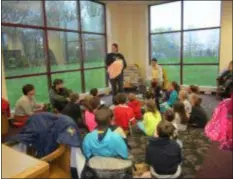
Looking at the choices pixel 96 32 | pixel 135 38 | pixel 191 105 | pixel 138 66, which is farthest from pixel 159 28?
pixel 191 105

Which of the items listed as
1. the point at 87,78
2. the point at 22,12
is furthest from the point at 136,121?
the point at 22,12

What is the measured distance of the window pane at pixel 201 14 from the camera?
6.07 m

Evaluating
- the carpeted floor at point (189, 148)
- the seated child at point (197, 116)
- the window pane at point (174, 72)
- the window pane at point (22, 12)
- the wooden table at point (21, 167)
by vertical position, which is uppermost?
the window pane at point (22, 12)

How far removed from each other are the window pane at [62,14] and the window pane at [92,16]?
0.29 metres

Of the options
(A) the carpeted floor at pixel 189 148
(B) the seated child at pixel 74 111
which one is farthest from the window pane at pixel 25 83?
(B) the seated child at pixel 74 111

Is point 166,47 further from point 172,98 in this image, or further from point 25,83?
point 25,83

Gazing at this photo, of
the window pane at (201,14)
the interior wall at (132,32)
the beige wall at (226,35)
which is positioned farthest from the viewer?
the interior wall at (132,32)

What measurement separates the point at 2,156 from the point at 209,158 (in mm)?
2118

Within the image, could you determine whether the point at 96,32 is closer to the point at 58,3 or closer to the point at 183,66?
the point at 58,3

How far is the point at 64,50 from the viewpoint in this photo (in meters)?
5.52

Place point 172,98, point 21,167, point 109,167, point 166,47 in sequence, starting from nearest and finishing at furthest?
point 21,167
point 109,167
point 172,98
point 166,47

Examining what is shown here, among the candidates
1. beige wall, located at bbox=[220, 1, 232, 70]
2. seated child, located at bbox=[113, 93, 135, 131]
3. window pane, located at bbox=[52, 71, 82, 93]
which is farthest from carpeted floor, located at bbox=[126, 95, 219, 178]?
beige wall, located at bbox=[220, 1, 232, 70]

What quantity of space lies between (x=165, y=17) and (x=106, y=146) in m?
6.05

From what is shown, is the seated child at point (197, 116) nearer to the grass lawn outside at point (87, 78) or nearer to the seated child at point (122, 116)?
the seated child at point (122, 116)
